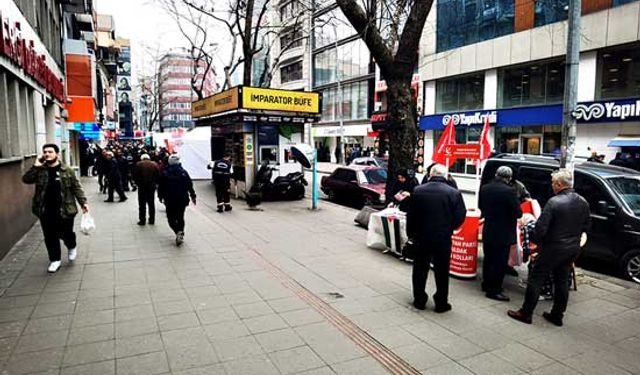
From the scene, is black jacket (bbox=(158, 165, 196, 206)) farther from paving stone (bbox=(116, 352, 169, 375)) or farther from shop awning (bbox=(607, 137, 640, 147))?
shop awning (bbox=(607, 137, 640, 147))

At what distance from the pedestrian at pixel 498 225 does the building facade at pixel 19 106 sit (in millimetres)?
7508

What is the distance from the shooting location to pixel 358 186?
14.1 metres

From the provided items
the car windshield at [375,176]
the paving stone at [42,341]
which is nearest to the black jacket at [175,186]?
the paving stone at [42,341]

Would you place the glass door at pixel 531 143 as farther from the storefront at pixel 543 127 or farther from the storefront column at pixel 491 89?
the storefront column at pixel 491 89

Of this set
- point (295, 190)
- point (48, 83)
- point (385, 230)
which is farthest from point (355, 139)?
point (385, 230)

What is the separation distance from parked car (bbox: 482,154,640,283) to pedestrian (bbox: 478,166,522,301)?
2.38m

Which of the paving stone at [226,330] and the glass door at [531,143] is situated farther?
the glass door at [531,143]

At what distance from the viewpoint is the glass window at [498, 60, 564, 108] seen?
767 inches

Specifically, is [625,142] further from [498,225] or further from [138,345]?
[138,345]

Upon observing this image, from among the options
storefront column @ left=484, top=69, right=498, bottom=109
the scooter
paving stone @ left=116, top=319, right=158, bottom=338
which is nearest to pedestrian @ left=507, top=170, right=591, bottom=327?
paving stone @ left=116, top=319, right=158, bottom=338

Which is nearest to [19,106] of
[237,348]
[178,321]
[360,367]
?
[178,321]

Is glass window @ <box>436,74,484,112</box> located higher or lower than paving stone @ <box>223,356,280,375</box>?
higher

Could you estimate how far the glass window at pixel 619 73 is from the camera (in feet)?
54.1

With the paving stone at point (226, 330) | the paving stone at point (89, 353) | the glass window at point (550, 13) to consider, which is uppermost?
the glass window at point (550, 13)
